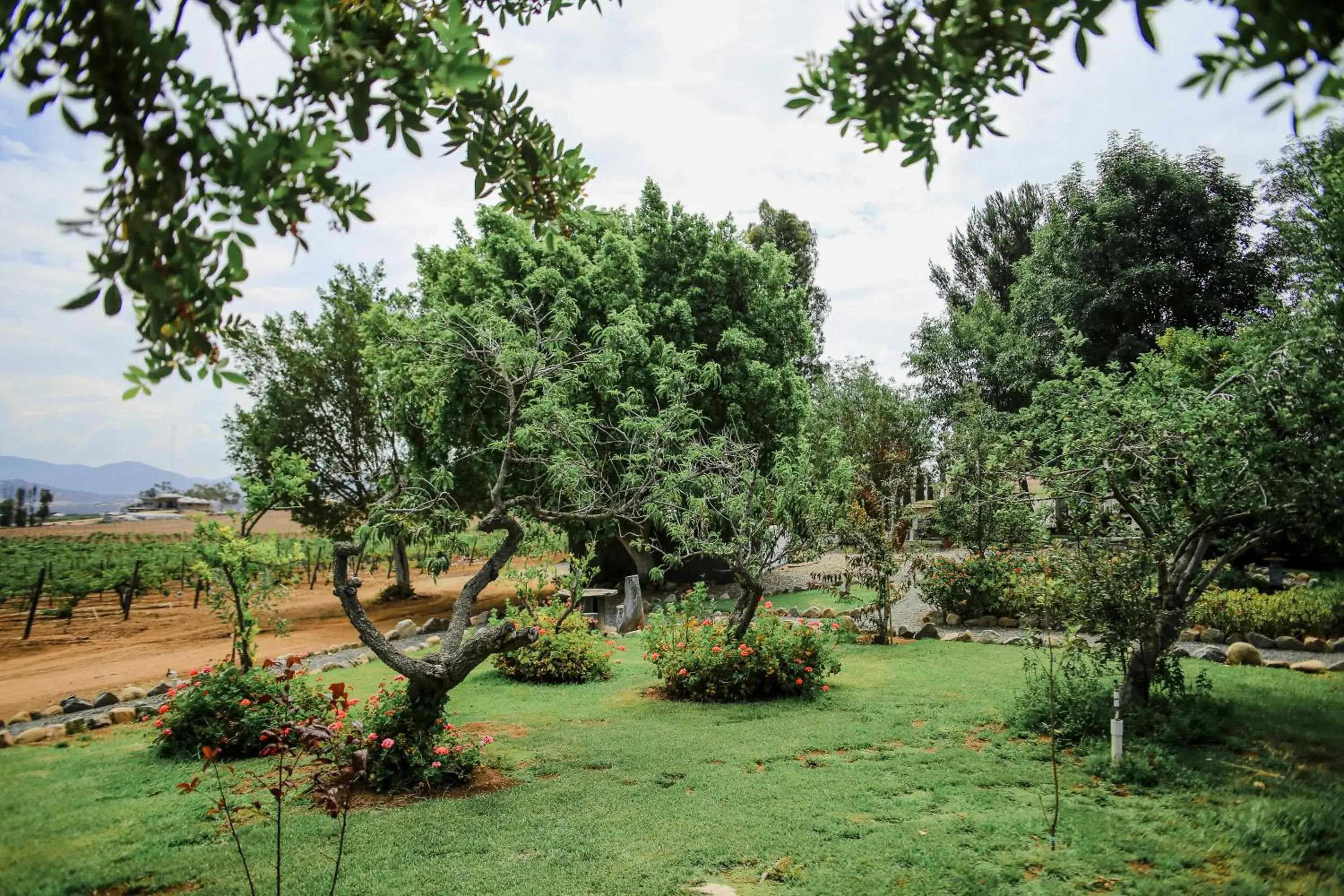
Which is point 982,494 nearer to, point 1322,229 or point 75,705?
point 1322,229

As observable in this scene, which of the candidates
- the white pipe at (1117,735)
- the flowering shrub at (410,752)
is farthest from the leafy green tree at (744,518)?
the white pipe at (1117,735)

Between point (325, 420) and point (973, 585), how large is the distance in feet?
56.6

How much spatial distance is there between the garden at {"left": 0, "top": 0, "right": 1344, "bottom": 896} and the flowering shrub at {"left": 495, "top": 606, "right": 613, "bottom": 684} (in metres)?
0.05

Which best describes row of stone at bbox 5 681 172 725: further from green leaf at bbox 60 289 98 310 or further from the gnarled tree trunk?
green leaf at bbox 60 289 98 310

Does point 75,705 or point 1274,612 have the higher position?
point 1274,612

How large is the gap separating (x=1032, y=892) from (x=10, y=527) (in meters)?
31.4

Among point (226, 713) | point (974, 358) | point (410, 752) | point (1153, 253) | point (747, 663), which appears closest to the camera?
point (410, 752)

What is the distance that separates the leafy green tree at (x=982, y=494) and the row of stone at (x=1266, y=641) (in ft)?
8.83

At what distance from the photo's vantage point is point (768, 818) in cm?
495

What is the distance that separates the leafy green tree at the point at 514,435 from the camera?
607 cm

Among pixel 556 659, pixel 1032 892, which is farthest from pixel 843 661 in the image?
pixel 1032 892

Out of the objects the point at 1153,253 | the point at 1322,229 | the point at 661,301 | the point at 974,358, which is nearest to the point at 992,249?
the point at 974,358

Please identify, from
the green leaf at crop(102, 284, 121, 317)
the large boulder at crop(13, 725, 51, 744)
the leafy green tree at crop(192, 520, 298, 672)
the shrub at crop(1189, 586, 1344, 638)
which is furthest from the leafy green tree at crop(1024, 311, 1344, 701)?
the large boulder at crop(13, 725, 51, 744)

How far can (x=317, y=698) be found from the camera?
23.0 ft
